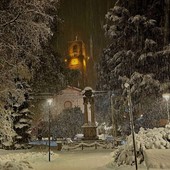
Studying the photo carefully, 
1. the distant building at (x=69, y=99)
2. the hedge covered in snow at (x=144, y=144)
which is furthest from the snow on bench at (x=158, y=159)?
the distant building at (x=69, y=99)

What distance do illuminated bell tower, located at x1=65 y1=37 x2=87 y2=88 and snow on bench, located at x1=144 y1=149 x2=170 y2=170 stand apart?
68612mm

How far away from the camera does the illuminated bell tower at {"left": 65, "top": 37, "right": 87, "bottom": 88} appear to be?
273 ft

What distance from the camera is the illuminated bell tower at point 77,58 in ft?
Answer: 273

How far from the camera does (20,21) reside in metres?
10.5

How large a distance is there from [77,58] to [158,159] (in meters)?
71.5

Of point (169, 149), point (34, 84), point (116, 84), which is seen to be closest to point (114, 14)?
point (116, 84)

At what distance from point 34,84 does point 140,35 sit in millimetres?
10777

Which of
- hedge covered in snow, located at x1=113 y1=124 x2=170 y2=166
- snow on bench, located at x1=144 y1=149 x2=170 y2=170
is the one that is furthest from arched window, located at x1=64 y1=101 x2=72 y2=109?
snow on bench, located at x1=144 y1=149 x2=170 y2=170

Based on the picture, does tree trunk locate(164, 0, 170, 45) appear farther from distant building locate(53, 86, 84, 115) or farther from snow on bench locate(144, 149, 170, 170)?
distant building locate(53, 86, 84, 115)

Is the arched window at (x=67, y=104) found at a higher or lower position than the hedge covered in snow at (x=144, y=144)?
higher

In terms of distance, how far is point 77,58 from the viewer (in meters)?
84.1

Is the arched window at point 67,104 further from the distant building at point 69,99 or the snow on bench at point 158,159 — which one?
the snow on bench at point 158,159

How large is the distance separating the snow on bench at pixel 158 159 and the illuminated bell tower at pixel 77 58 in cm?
6861

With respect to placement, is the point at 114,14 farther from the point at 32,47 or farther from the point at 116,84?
the point at 32,47
